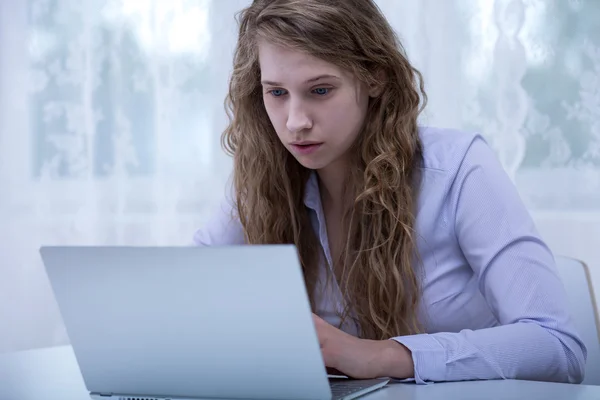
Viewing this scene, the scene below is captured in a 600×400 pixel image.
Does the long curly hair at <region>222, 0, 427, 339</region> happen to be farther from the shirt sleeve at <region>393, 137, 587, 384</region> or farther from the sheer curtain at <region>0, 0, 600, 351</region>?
the sheer curtain at <region>0, 0, 600, 351</region>

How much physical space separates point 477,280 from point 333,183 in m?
0.34

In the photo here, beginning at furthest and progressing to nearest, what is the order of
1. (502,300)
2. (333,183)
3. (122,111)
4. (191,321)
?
(122,111) → (333,183) → (502,300) → (191,321)

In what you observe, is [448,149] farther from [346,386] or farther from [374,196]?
[346,386]

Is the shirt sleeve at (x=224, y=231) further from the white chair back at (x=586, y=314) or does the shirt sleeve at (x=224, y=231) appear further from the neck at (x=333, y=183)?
the white chair back at (x=586, y=314)

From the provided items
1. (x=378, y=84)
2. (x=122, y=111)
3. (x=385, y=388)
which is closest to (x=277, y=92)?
(x=378, y=84)

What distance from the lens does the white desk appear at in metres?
0.97

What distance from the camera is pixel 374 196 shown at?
4.91 ft

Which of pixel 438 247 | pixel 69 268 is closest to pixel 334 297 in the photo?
pixel 438 247

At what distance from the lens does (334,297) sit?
155 centimetres

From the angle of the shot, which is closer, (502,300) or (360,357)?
(360,357)

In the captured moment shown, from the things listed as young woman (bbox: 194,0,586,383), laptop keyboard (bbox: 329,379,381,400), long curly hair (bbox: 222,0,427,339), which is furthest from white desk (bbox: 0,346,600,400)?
long curly hair (bbox: 222,0,427,339)

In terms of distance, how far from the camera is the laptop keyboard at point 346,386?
97 cm

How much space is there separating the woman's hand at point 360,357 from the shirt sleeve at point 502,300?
0.8 inches

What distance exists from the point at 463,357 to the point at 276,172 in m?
0.63
